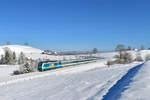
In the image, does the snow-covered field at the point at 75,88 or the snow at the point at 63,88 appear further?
the snow at the point at 63,88

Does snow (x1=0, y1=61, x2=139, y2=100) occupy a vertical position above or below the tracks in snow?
below

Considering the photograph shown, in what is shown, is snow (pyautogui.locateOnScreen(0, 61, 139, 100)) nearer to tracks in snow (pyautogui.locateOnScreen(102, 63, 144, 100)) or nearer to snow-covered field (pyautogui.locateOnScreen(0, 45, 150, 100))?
snow-covered field (pyautogui.locateOnScreen(0, 45, 150, 100))

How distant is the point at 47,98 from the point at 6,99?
351cm

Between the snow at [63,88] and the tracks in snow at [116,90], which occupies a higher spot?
the tracks in snow at [116,90]

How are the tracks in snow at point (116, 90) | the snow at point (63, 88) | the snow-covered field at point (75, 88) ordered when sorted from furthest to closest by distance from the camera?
the snow at point (63, 88) → the snow-covered field at point (75, 88) → the tracks in snow at point (116, 90)

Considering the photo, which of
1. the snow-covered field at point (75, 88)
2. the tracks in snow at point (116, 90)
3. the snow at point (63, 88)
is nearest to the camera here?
the tracks in snow at point (116, 90)

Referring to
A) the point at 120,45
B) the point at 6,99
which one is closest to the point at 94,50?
the point at 120,45

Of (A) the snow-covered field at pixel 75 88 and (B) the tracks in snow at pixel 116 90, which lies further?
(A) the snow-covered field at pixel 75 88

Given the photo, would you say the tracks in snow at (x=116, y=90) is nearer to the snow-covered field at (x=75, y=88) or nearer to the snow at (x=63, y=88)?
the snow-covered field at (x=75, y=88)

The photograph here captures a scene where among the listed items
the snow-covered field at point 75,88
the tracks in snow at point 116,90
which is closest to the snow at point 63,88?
the snow-covered field at point 75,88

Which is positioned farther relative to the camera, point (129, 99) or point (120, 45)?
point (120, 45)

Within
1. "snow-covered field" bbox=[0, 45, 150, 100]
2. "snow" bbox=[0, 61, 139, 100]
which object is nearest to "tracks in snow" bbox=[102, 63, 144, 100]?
"snow-covered field" bbox=[0, 45, 150, 100]

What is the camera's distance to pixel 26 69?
1270 inches

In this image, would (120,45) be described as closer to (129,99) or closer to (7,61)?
(7,61)
